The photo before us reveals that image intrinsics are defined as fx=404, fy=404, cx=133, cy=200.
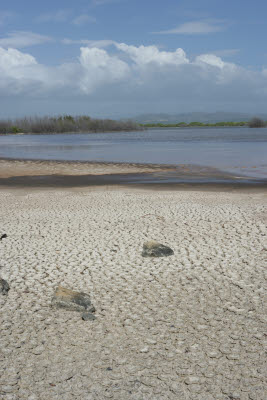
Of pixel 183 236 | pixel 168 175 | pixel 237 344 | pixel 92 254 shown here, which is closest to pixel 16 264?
pixel 92 254

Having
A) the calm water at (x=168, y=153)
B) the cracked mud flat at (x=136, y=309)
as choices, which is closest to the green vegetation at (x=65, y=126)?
the calm water at (x=168, y=153)

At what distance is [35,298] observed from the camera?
3.79 m

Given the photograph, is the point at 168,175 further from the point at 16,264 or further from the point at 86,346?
the point at 86,346

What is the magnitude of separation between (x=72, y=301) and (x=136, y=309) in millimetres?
567

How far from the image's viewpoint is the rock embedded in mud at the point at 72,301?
3.52m

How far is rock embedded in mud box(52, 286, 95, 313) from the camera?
3521 millimetres

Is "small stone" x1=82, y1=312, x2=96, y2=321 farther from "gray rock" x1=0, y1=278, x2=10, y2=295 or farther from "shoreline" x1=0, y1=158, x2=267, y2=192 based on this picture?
"shoreline" x1=0, y1=158, x2=267, y2=192

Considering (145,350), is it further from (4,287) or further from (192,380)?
(4,287)

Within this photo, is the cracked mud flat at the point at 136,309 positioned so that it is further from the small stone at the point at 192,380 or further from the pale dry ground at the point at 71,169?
the pale dry ground at the point at 71,169

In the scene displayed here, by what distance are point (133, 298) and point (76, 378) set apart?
1.24m

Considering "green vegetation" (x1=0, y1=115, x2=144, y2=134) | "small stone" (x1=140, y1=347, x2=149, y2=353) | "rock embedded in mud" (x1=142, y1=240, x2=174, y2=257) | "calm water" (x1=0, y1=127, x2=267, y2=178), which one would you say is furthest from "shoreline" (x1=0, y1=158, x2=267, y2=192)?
"green vegetation" (x1=0, y1=115, x2=144, y2=134)

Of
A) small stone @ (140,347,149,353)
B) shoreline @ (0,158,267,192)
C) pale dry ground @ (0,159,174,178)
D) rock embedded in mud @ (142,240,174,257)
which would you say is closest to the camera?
small stone @ (140,347,149,353)

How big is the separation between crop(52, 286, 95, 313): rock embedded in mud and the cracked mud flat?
0.09 meters

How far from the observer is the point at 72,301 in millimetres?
3557
